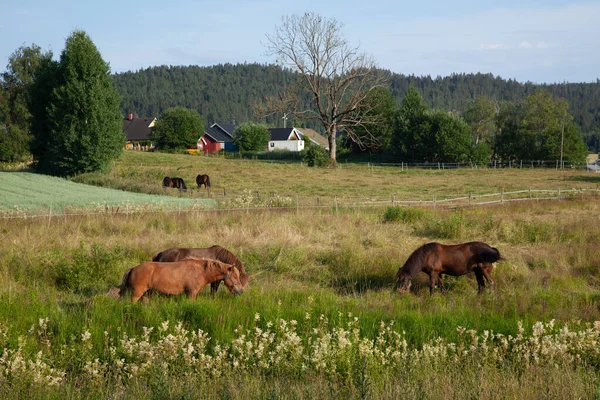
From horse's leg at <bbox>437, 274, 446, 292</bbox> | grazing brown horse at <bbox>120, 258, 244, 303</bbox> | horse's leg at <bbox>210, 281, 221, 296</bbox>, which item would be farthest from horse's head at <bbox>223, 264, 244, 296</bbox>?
horse's leg at <bbox>437, 274, 446, 292</bbox>

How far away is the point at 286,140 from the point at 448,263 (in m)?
95.9

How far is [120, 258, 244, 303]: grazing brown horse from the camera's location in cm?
934

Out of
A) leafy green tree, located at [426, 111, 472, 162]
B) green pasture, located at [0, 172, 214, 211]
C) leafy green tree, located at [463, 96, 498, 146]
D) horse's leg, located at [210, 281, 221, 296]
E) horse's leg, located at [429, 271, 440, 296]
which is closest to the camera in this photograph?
horse's leg, located at [210, 281, 221, 296]

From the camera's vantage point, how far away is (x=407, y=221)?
1972 centimetres

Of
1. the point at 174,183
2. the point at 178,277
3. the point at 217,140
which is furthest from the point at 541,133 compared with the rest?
the point at 178,277

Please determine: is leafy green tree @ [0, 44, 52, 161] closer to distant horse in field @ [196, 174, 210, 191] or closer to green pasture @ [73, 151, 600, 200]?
green pasture @ [73, 151, 600, 200]

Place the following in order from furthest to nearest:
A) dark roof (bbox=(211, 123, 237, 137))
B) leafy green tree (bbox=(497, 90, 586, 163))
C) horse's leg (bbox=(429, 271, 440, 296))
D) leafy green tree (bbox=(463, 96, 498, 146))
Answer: dark roof (bbox=(211, 123, 237, 137)) → leafy green tree (bbox=(463, 96, 498, 146)) → leafy green tree (bbox=(497, 90, 586, 163)) → horse's leg (bbox=(429, 271, 440, 296))

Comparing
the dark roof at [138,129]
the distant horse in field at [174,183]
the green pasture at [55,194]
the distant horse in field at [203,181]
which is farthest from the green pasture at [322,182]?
the dark roof at [138,129]

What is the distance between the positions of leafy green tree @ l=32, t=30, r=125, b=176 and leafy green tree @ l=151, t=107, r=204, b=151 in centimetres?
4736

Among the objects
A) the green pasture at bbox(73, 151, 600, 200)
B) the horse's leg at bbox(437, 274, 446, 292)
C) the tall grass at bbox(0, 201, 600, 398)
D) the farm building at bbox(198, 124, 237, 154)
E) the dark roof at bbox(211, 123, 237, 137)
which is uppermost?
the dark roof at bbox(211, 123, 237, 137)

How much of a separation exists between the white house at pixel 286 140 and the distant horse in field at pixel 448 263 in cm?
9403

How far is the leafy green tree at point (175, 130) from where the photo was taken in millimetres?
94000

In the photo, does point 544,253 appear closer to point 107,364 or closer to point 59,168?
point 107,364

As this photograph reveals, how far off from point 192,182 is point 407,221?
79.7 feet
